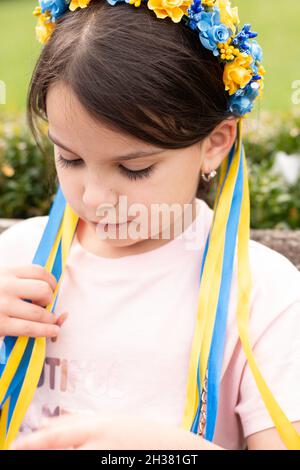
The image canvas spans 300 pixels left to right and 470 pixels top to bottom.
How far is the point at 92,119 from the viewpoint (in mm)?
1442

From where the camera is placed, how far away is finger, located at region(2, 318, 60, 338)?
1.64 m

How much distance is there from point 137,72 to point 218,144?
32 centimetres

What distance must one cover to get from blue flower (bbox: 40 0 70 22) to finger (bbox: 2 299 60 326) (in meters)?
0.66

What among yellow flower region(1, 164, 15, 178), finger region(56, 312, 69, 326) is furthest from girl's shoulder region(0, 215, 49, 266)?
yellow flower region(1, 164, 15, 178)

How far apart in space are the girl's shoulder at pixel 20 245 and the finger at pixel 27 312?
0.25 meters

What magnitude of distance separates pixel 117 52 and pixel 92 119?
5.8 inches

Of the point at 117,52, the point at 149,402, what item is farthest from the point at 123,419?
the point at 117,52

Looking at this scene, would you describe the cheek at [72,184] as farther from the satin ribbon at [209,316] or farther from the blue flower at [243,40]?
the blue flower at [243,40]

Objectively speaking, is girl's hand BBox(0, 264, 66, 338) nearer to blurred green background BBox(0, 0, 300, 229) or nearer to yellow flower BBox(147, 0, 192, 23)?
blurred green background BBox(0, 0, 300, 229)

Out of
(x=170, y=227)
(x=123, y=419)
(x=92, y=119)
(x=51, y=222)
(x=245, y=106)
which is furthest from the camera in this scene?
(x=51, y=222)

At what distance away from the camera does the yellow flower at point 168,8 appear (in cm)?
148

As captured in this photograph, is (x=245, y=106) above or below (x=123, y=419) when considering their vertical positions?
above

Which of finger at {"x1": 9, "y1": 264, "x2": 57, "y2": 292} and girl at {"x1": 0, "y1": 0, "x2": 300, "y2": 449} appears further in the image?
finger at {"x1": 9, "y1": 264, "x2": 57, "y2": 292}

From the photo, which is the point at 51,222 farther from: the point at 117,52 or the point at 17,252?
the point at 117,52
